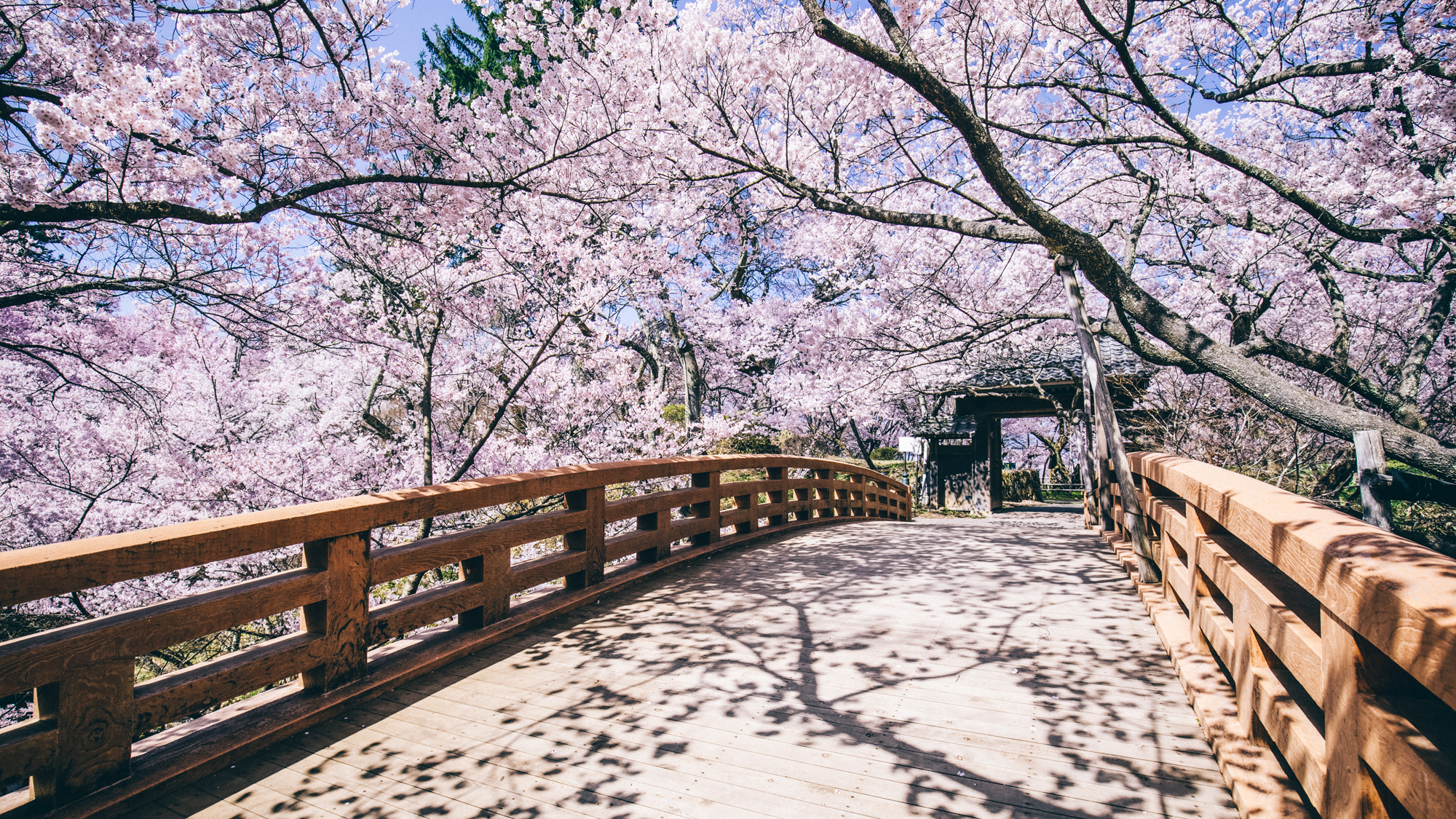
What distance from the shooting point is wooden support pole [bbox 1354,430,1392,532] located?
457 cm

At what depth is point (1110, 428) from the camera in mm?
5359

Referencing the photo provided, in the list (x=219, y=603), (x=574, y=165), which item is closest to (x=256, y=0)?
(x=574, y=165)

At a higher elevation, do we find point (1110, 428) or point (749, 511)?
point (1110, 428)

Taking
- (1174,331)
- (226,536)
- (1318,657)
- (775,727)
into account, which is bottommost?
(775,727)

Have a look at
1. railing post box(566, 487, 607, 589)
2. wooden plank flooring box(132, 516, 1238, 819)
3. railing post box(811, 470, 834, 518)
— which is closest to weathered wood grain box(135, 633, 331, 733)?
wooden plank flooring box(132, 516, 1238, 819)

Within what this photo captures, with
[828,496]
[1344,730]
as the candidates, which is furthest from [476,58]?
[1344,730]

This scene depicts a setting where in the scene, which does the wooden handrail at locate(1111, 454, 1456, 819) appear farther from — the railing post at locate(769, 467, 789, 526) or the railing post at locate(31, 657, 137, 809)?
the railing post at locate(769, 467, 789, 526)

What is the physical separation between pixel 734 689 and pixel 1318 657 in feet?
7.05

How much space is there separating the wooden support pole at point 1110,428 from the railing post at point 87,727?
558 centimetres

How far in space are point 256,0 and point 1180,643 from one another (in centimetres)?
820

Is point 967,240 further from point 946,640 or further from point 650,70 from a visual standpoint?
point 946,640

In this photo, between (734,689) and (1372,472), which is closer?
(734,689)

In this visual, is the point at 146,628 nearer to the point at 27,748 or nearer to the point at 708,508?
the point at 27,748

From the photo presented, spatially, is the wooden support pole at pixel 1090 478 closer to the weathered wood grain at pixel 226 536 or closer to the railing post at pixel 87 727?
the weathered wood grain at pixel 226 536
